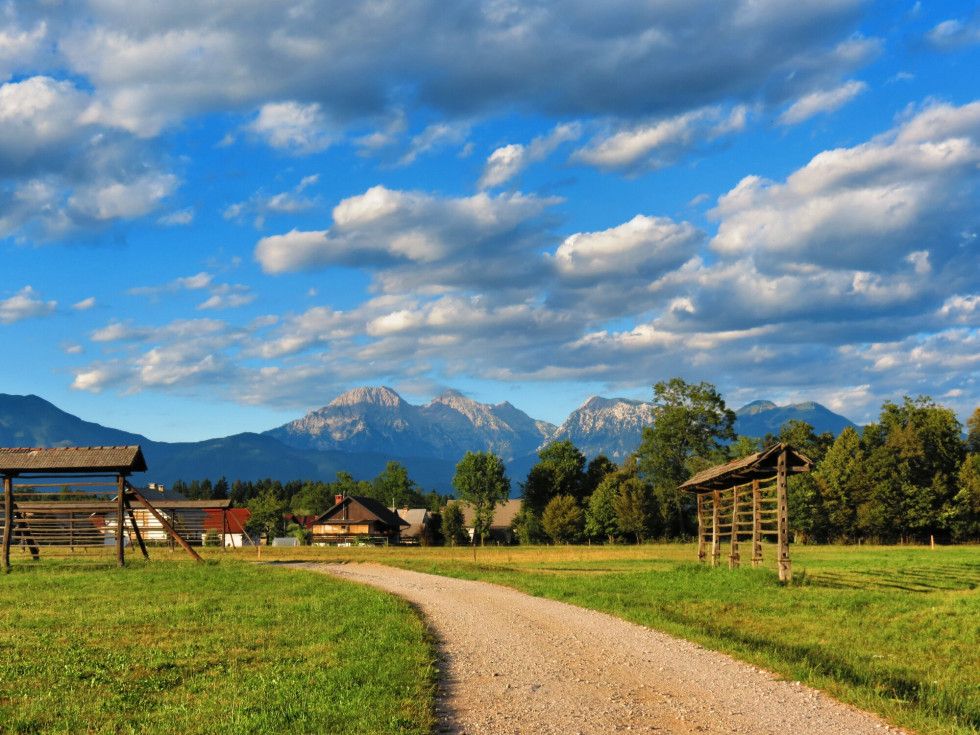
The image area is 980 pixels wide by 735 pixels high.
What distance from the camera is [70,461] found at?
2992 centimetres

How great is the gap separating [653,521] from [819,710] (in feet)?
241

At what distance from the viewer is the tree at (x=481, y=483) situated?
361ft

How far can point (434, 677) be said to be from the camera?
10.2 m

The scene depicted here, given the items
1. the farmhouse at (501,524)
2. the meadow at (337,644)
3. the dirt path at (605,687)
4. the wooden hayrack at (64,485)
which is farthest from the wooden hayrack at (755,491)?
the farmhouse at (501,524)

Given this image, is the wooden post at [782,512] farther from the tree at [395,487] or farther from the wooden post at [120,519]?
the tree at [395,487]

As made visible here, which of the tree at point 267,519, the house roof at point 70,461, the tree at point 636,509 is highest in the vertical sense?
the house roof at point 70,461

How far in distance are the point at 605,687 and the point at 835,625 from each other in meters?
8.85

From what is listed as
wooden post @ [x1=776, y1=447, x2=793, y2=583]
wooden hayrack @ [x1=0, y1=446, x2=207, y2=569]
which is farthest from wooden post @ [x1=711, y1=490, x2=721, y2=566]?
wooden hayrack @ [x1=0, y1=446, x2=207, y2=569]

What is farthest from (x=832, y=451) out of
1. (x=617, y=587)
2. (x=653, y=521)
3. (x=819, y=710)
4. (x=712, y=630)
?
(x=819, y=710)

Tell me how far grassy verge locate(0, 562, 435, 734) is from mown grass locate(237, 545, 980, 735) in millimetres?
5410

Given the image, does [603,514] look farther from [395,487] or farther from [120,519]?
[395,487]

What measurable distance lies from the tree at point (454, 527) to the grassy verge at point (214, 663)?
83.7 meters

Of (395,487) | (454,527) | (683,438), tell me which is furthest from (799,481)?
(395,487)

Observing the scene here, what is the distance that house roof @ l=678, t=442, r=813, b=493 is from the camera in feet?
76.5
